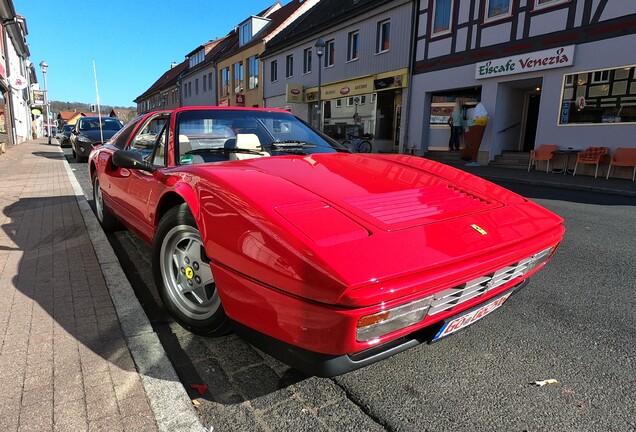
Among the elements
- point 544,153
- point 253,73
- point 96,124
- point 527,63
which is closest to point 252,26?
point 253,73

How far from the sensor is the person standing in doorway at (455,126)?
15.5m

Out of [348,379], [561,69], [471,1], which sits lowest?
[348,379]

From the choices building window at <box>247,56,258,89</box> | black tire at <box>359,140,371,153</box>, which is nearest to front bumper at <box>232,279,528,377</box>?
black tire at <box>359,140,371,153</box>

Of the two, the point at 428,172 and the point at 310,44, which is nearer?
the point at 428,172

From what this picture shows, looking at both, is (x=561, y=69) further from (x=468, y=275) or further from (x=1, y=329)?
(x=1, y=329)

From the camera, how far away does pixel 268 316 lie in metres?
1.58

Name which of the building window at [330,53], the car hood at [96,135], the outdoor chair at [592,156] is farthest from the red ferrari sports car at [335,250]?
the building window at [330,53]

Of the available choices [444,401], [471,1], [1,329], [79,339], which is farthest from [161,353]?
[471,1]

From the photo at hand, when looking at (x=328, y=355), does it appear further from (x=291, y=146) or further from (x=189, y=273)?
(x=291, y=146)

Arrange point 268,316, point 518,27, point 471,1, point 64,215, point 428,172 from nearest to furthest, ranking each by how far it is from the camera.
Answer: point 268,316
point 428,172
point 64,215
point 518,27
point 471,1

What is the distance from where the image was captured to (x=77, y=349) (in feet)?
7.13

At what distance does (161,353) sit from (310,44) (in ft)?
75.4

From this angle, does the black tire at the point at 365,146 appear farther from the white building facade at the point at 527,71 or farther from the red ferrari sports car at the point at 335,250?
the red ferrari sports car at the point at 335,250

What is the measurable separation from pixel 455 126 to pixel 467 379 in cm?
1499
